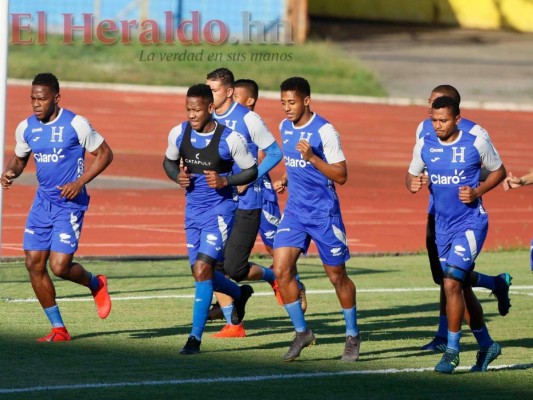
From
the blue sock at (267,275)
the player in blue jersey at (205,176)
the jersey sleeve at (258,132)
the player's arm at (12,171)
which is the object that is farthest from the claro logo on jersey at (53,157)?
the blue sock at (267,275)

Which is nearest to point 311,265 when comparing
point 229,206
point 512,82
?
point 229,206

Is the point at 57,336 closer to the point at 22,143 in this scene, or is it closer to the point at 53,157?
the point at 53,157

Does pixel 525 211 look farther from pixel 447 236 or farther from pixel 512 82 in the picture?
pixel 512 82

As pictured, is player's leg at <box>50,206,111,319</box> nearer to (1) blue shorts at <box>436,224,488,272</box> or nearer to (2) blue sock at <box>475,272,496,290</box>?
(1) blue shorts at <box>436,224,488,272</box>

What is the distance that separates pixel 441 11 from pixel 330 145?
4388 centimetres

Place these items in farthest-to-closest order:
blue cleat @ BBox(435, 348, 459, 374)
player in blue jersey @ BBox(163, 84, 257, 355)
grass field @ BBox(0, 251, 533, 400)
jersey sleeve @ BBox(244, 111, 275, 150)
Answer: jersey sleeve @ BBox(244, 111, 275, 150) < player in blue jersey @ BBox(163, 84, 257, 355) < blue cleat @ BBox(435, 348, 459, 374) < grass field @ BBox(0, 251, 533, 400)

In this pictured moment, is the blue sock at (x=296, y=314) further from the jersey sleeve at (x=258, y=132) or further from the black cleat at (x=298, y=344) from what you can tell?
the jersey sleeve at (x=258, y=132)

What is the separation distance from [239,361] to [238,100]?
352 cm

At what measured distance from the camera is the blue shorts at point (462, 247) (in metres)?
10.4

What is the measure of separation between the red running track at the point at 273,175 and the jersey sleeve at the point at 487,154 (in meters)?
8.94

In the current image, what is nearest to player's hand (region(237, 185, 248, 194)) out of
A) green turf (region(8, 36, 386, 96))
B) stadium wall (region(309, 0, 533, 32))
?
green turf (region(8, 36, 386, 96))

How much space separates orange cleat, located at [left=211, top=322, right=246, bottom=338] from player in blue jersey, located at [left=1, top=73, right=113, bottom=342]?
4.43 ft

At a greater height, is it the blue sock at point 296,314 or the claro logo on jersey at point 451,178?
the claro logo on jersey at point 451,178

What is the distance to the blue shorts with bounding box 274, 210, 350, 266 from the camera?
10852mm
